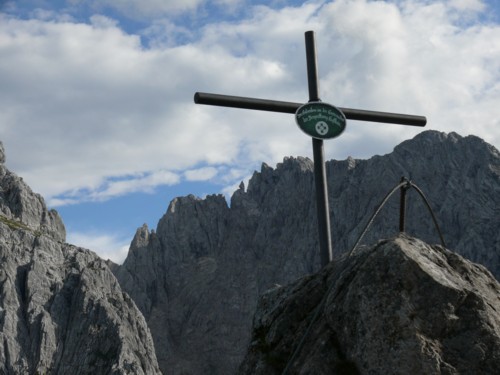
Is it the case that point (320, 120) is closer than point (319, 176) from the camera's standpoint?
Yes

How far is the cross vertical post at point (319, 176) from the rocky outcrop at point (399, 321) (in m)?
0.53

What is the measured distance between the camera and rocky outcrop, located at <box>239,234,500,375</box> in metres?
6.85

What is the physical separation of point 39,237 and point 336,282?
169356mm

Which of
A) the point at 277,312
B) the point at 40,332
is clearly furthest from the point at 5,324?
the point at 277,312

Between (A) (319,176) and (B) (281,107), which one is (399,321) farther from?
(B) (281,107)

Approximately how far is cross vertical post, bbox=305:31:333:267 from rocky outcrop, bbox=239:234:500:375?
0.53 metres

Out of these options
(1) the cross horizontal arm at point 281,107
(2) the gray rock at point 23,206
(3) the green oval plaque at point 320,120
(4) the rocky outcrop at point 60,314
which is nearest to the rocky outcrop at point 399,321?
(3) the green oval plaque at point 320,120

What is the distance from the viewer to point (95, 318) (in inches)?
6280

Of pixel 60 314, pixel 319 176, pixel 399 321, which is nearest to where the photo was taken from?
pixel 399 321

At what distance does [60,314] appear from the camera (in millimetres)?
159500

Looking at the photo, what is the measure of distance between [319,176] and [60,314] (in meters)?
161

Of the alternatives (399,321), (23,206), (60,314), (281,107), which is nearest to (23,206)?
(23,206)

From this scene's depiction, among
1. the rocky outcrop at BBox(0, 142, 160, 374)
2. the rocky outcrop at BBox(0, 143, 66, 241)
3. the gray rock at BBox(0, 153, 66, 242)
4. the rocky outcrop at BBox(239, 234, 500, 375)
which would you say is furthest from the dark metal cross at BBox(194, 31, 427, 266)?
the rocky outcrop at BBox(0, 143, 66, 241)

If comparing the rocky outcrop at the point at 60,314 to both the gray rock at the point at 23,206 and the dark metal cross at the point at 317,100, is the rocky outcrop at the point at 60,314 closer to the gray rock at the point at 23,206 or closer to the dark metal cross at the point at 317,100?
the gray rock at the point at 23,206
